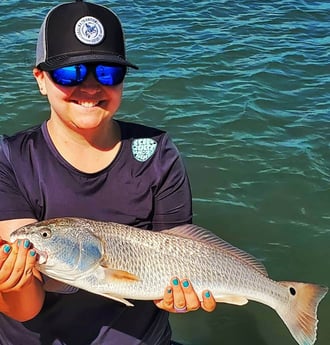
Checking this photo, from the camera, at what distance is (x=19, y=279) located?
108 inches

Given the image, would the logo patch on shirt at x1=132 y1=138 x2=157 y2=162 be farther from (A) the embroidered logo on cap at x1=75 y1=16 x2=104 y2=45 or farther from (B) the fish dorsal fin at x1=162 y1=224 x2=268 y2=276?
(A) the embroidered logo on cap at x1=75 y1=16 x2=104 y2=45

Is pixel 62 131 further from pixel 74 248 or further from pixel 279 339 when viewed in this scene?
pixel 279 339

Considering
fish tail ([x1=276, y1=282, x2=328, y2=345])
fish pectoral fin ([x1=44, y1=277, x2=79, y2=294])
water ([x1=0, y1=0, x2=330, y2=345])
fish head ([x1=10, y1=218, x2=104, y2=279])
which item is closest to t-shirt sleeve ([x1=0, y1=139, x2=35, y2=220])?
fish head ([x1=10, y1=218, x2=104, y2=279])

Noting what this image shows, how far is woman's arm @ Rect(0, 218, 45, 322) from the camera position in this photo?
267 centimetres

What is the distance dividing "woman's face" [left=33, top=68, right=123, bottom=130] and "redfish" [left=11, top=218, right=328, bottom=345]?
47cm

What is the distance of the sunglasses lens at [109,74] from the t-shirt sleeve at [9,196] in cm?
57

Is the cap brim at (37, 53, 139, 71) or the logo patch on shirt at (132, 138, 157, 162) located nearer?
the cap brim at (37, 53, 139, 71)

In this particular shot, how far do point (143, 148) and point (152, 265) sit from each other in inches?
23.7

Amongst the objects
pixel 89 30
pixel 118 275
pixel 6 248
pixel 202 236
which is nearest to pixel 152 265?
pixel 118 275

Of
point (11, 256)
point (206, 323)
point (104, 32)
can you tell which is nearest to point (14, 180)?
point (11, 256)

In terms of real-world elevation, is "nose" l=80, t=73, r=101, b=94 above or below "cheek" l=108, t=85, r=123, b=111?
above

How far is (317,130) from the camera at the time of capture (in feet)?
25.6

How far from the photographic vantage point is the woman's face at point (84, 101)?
3059mm

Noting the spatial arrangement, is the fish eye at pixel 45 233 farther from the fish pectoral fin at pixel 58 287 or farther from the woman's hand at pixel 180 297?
the woman's hand at pixel 180 297
